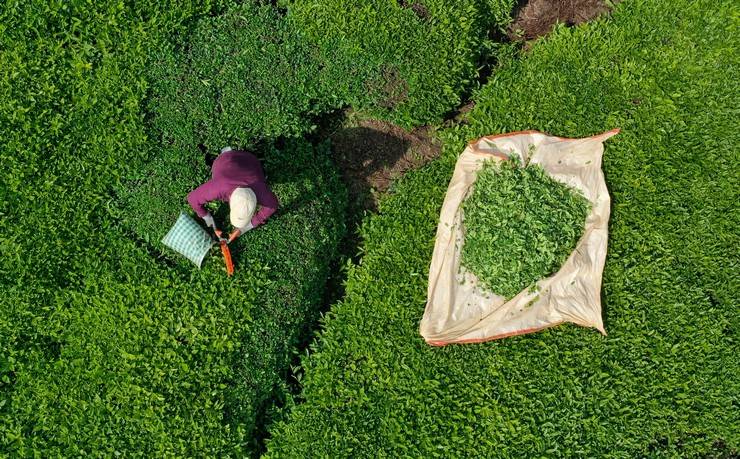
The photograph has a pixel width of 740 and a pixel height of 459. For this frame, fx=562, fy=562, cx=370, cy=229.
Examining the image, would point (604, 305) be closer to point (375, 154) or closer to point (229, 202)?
point (375, 154)

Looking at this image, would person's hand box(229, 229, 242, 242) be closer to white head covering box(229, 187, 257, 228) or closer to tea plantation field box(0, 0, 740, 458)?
tea plantation field box(0, 0, 740, 458)

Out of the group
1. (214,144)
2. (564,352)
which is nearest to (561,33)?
(564,352)

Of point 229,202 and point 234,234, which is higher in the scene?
point 229,202

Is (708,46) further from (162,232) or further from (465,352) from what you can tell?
(162,232)

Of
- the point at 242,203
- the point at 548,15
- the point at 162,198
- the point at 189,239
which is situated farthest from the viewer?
the point at 548,15

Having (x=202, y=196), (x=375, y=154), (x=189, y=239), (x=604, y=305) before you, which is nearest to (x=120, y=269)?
(x=189, y=239)

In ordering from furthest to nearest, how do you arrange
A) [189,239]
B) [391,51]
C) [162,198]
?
1. [391,51]
2. [162,198]
3. [189,239]
